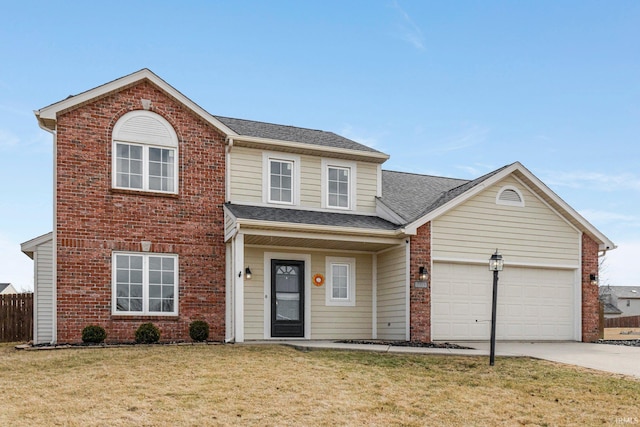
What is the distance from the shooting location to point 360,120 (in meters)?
17.0

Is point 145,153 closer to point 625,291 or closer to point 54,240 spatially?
point 54,240

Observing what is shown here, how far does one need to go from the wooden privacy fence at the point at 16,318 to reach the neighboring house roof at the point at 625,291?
59.4m

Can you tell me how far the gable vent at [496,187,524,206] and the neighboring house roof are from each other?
2093 inches

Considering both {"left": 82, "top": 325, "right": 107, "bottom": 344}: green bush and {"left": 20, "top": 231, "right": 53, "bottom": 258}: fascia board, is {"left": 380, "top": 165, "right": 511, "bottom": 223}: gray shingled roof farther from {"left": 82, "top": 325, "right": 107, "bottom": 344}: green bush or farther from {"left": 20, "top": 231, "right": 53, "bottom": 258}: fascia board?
{"left": 20, "top": 231, "right": 53, "bottom": 258}: fascia board

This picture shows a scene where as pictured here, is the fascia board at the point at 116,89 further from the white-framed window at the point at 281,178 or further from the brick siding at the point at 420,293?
the brick siding at the point at 420,293

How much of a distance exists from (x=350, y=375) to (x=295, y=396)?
5.43 ft

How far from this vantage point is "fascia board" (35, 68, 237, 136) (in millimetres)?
14117

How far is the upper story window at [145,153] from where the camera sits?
48.5ft

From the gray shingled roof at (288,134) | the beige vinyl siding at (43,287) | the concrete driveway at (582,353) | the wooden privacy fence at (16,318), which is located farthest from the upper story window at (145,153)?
the concrete driveway at (582,353)

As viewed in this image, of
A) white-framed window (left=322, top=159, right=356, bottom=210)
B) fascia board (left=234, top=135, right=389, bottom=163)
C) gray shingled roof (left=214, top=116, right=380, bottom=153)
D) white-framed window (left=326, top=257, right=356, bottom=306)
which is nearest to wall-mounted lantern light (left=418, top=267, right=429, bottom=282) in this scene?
white-framed window (left=326, top=257, right=356, bottom=306)

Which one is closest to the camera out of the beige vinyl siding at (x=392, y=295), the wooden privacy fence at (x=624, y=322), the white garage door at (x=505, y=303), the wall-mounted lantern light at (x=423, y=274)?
the wall-mounted lantern light at (x=423, y=274)

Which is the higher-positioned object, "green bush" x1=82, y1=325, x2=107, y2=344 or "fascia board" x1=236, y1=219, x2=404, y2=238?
"fascia board" x1=236, y1=219, x2=404, y2=238

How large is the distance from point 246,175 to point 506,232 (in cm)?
741

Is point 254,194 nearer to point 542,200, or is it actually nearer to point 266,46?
point 266,46
